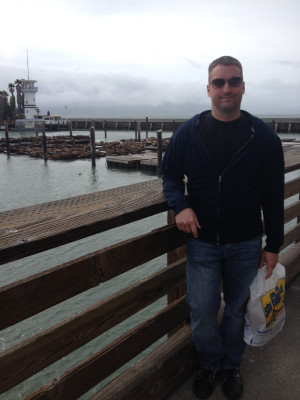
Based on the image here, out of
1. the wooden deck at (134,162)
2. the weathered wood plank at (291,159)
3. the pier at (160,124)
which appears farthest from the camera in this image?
the pier at (160,124)

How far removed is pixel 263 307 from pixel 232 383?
0.48 m

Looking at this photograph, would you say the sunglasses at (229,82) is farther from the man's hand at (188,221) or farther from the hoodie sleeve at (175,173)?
the man's hand at (188,221)

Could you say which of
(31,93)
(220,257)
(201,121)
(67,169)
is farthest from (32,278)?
(31,93)

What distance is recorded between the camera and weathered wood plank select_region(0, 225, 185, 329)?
1.26m

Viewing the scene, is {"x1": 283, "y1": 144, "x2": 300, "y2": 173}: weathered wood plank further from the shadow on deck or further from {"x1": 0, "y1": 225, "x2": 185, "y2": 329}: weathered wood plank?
{"x1": 0, "y1": 225, "x2": 185, "y2": 329}: weathered wood plank

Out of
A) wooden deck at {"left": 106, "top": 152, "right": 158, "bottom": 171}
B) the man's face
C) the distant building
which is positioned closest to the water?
wooden deck at {"left": 106, "top": 152, "right": 158, "bottom": 171}

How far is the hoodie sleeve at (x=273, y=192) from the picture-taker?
1849 millimetres

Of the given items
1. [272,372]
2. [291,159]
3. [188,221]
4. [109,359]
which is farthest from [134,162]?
[109,359]

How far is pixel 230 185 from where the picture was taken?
182 cm

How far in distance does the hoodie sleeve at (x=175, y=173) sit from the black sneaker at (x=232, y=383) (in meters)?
1.01

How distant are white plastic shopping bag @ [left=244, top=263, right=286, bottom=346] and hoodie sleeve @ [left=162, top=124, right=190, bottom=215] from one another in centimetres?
60

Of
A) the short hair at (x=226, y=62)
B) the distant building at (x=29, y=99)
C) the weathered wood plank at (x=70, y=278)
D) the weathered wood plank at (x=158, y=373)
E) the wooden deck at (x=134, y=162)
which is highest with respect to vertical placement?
the distant building at (x=29, y=99)

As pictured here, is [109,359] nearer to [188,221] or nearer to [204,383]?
[204,383]


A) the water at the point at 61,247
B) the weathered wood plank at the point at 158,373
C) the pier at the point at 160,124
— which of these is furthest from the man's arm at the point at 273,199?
the pier at the point at 160,124
